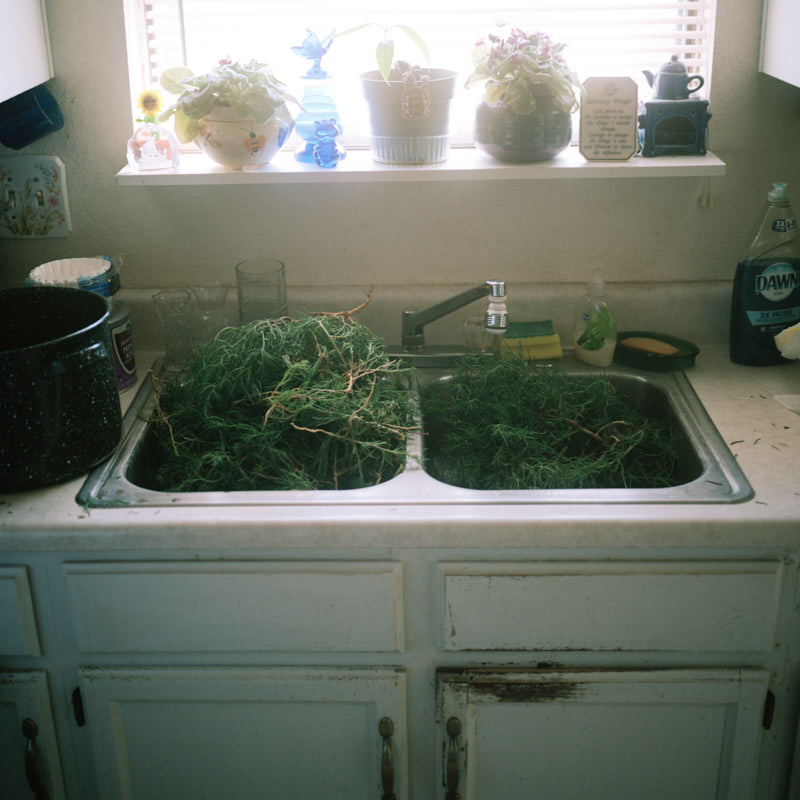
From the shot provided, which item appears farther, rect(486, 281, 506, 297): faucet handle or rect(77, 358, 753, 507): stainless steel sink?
rect(486, 281, 506, 297): faucet handle

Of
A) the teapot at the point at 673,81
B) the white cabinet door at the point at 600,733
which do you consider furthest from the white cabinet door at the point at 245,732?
the teapot at the point at 673,81

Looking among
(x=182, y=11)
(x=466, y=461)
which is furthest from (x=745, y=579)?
(x=182, y=11)

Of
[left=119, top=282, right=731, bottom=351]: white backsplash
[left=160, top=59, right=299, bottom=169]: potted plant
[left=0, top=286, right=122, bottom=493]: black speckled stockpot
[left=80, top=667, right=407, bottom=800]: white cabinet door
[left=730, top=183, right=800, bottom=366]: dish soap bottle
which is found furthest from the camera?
[left=119, top=282, right=731, bottom=351]: white backsplash

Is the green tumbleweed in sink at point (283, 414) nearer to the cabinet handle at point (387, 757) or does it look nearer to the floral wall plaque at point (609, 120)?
the cabinet handle at point (387, 757)

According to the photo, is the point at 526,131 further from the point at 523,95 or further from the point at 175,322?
the point at 175,322

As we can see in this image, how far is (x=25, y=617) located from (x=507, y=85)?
1171 millimetres

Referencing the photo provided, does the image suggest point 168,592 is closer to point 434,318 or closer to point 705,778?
point 434,318

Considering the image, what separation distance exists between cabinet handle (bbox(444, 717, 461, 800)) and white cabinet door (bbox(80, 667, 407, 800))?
2.8 inches

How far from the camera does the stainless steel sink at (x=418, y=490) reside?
4.45 feet

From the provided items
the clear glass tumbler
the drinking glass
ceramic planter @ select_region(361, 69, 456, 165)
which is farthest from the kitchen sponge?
the clear glass tumbler

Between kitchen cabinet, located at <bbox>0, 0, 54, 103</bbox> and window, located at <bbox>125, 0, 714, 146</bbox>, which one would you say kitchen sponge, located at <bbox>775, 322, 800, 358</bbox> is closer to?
window, located at <bbox>125, 0, 714, 146</bbox>

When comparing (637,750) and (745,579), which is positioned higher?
(745,579)

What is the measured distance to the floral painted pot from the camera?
65.2 inches

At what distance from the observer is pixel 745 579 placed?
1324mm
